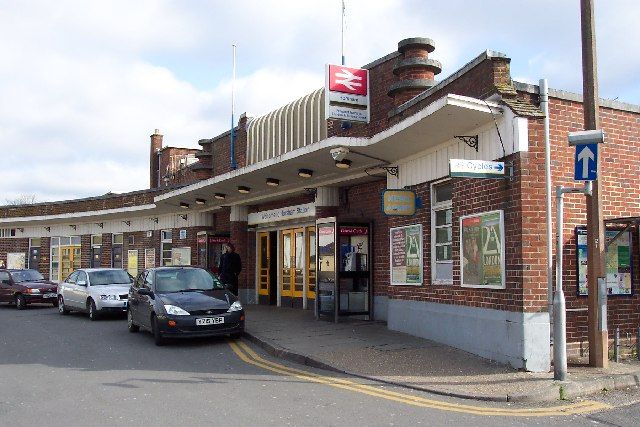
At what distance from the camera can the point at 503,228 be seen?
9.21m

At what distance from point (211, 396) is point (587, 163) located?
558cm

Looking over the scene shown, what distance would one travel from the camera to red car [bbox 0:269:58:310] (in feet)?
68.8

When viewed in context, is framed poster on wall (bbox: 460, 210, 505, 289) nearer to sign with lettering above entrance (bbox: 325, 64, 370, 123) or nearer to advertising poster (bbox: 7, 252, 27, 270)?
sign with lettering above entrance (bbox: 325, 64, 370, 123)

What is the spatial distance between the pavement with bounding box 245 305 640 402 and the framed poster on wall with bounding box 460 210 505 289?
47.4 inches

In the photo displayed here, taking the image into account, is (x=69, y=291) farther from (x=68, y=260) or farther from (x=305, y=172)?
(x=68, y=260)

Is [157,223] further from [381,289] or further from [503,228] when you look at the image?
[503,228]

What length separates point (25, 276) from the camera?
2220 centimetres

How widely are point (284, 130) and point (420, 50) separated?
5.93 metres

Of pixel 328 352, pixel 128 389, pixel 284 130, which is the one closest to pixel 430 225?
pixel 328 352

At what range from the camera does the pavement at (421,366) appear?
7613 millimetres

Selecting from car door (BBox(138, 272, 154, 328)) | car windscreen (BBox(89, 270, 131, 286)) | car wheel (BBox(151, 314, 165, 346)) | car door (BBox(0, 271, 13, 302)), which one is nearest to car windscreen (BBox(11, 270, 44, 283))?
car door (BBox(0, 271, 13, 302))

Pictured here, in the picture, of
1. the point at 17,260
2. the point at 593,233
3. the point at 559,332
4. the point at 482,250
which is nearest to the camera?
the point at 559,332

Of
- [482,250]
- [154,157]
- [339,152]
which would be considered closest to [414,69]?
[339,152]

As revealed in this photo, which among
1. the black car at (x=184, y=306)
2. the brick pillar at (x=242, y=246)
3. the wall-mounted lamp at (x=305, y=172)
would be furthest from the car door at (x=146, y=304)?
the brick pillar at (x=242, y=246)
